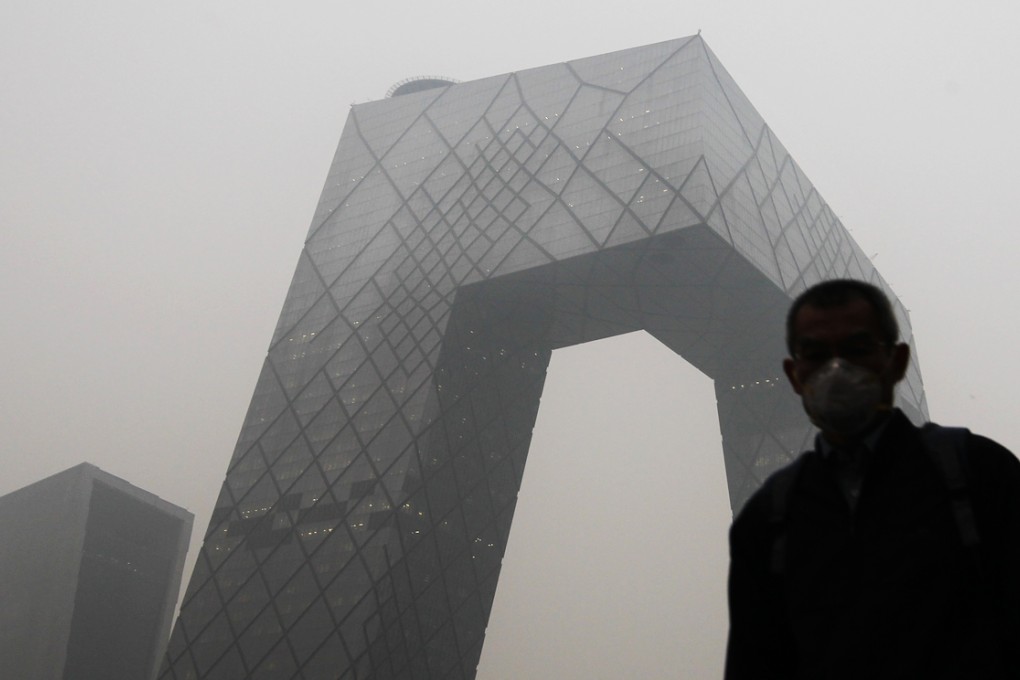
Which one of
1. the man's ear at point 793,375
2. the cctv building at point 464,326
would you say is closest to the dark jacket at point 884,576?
the man's ear at point 793,375

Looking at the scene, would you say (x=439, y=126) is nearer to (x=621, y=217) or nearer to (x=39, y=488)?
(x=621, y=217)

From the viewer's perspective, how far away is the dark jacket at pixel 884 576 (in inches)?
85.9

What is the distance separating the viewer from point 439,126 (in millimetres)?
36500

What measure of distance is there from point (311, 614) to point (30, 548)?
26145mm

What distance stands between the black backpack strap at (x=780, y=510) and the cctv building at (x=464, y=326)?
25879 millimetres

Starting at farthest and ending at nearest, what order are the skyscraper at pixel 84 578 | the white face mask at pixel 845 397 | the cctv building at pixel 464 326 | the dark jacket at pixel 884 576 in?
the skyscraper at pixel 84 578, the cctv building at pixel 464 326, the white face mask at pixel 845 397, the dark jacket at pixel 884 576

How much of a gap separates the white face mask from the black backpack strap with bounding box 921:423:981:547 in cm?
14

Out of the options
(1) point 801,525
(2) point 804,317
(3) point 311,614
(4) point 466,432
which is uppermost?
(4) point 466,432

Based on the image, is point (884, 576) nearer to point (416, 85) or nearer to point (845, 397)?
point (845, 397)

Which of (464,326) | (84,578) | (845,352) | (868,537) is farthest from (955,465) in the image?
(84,578)

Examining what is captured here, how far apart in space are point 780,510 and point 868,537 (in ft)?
0.76

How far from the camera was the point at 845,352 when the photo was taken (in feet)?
8.23

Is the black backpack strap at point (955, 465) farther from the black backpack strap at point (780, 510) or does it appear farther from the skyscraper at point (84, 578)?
the skyscraper at point (84, 578)

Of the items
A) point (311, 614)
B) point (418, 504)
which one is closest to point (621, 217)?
point (418, 504)
